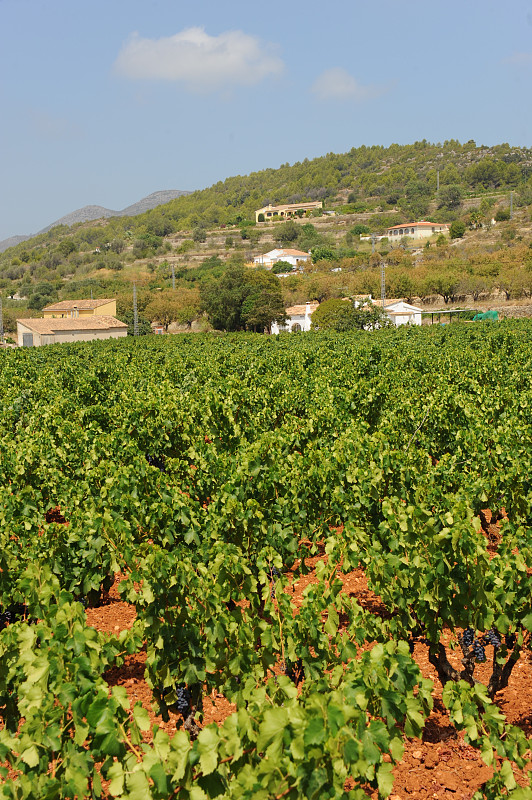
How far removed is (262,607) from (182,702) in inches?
92.7

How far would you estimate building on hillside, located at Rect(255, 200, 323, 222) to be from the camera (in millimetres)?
151250

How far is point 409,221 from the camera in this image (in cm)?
13162

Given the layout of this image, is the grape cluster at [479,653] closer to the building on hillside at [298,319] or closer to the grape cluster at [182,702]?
the grape cluster at [182,702]

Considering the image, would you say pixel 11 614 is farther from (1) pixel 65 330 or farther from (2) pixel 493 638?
(1) pixel 65 330

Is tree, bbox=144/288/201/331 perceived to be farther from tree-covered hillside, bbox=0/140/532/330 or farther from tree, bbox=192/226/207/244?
tree, bbox=192/226/207/244

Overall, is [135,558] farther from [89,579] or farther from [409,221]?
[409,221]

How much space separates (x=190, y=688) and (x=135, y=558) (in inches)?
51.9

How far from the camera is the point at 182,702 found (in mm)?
4949

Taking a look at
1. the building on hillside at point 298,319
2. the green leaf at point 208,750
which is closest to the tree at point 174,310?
the building on hillside at point 298,319

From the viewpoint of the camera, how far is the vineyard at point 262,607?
126 inches

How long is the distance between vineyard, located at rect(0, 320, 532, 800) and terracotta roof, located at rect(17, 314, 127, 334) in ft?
145

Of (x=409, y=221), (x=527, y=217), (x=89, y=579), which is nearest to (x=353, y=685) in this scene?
(x=89, y=579)

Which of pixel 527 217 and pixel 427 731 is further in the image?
pixel 527 217

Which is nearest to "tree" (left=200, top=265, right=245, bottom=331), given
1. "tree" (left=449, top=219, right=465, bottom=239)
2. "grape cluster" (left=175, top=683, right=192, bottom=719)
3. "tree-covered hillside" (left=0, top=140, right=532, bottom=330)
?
"tree-covered hillside" (left=0, top=140, right=532, bottom=330)
